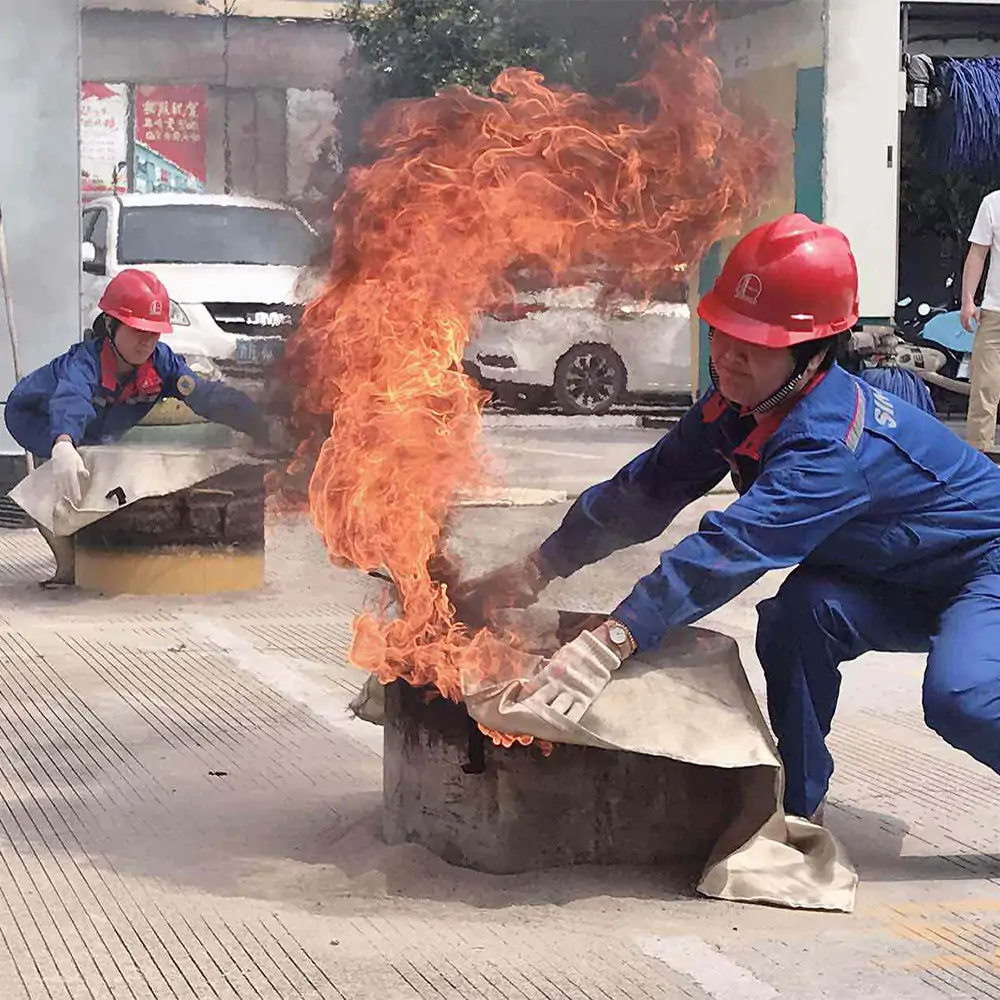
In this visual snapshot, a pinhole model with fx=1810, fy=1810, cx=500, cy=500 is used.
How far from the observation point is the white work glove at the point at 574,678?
13.1 feet

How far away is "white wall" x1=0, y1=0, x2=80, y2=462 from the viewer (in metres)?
10.8

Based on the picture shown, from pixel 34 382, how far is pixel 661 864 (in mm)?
4797

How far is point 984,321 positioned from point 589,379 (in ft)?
22.7

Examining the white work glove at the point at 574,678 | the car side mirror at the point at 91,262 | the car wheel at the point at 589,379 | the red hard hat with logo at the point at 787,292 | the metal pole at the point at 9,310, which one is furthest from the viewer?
the car wheel at the point at 589,379

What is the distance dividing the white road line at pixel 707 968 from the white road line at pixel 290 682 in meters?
1.87

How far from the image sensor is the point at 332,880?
14.3 ft

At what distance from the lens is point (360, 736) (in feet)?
A: 19.2

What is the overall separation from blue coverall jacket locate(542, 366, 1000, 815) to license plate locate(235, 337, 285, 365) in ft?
15.6

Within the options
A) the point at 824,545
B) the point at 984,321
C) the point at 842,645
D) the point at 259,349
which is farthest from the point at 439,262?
the point at 984,321

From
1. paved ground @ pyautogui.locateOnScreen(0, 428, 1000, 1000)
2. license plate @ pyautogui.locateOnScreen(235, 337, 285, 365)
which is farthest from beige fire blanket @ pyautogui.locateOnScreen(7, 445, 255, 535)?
license plate @ pyautogui.locateOnScreen(235, 337, 285, 365)

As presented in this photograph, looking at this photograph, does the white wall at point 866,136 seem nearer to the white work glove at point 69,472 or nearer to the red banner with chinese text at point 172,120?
the red banner with chinese text at point 172,120

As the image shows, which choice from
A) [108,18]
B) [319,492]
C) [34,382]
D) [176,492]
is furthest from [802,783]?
[108,18]

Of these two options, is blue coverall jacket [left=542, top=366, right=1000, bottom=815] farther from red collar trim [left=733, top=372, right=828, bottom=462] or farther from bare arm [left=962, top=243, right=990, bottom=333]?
bare arm [left=962, top=243, right=990, bottom=333]

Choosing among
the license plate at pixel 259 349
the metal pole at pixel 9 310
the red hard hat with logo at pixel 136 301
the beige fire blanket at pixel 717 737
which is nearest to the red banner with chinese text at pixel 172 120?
the license plate at pixel 259 349
